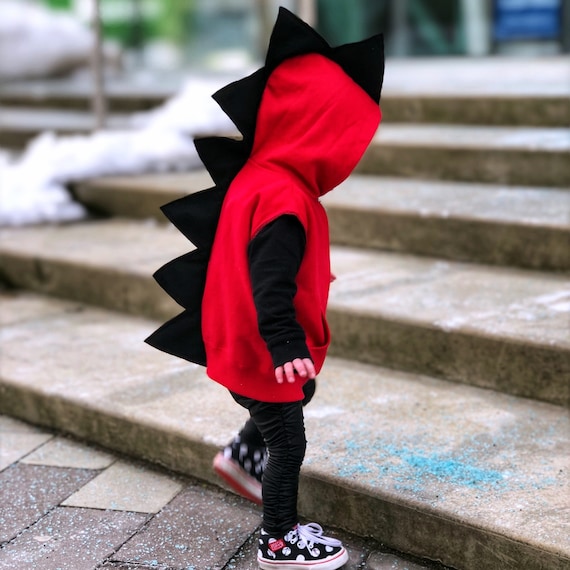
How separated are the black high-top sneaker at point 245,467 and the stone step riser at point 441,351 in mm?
700

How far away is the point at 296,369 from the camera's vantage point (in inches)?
67.0

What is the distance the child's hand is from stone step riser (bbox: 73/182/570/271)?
4.91 feet

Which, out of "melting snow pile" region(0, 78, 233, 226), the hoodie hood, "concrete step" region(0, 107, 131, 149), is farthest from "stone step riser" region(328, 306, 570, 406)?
"concrete step" region(0, 107, 131, 149)

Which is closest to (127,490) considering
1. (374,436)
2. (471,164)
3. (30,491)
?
(30,491)

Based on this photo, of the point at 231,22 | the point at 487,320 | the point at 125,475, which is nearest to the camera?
the point at 125,475

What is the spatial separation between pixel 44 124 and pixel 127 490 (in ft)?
11.5

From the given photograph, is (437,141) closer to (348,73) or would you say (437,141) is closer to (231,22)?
(348,73)

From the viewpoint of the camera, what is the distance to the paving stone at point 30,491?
7.09 feet

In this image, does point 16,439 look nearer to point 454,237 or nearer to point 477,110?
point 454,237

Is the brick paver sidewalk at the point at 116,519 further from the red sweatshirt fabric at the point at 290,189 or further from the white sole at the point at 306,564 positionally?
the red sweatshirt fabric at the point at 290,189

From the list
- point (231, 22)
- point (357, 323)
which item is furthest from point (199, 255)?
point (231, 22)

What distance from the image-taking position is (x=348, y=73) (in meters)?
1.83

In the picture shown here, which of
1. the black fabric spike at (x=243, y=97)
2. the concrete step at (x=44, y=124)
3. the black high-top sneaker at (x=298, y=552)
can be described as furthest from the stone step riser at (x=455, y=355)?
the concrete step at (x=44, y=124)

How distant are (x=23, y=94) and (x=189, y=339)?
4.62 meters
